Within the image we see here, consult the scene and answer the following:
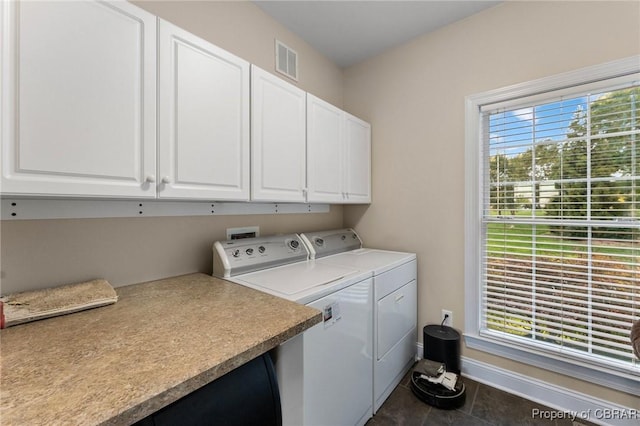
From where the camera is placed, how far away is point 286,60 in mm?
2172

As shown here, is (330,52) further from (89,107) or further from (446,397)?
(446,397)

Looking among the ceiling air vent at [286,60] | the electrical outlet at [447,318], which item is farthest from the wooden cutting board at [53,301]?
the electrical outlet at [447,318]

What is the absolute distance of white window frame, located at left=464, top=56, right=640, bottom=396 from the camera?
5.12 ft

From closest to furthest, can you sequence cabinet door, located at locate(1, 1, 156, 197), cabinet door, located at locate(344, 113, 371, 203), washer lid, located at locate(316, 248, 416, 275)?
cabinet door, located at locate(1, 1, 156, 197) < washer lid, located at locate(316, 248, 416, 275) < cabinet door, located at locate(344, 113, 371, 203)

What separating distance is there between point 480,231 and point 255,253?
1.64 metres

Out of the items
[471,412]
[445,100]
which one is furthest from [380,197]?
[471,412]

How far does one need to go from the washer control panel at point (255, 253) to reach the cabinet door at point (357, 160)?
0.62m

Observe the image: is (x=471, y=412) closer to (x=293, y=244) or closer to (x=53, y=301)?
(x=293, y=244)

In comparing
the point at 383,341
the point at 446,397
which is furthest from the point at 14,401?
the point at 446,397

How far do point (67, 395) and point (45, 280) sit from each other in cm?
84

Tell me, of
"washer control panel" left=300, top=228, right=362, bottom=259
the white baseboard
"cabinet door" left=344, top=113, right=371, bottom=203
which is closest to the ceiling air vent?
"cabinet door" left=344, top=113, right=371, bottom=203

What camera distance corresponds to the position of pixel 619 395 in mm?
1564

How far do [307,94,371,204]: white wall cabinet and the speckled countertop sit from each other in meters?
1.05

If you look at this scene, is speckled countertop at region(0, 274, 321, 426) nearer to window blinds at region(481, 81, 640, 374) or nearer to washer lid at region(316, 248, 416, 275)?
washer lid at region(316, 248, 416, 275)
